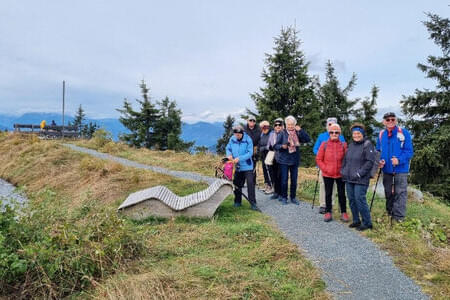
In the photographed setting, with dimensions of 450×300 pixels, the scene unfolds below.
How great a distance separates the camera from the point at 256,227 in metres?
5.04

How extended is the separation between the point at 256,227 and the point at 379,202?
3947 millimetres

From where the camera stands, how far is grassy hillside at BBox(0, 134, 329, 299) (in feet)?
10.3

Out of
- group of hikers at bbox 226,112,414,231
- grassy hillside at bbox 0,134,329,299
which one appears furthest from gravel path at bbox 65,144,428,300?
group of hikers at bbox 226,112,414,231

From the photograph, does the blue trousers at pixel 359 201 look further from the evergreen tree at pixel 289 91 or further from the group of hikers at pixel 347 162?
the evergreen tree at pixel 289 91

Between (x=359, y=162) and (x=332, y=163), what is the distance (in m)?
0.58

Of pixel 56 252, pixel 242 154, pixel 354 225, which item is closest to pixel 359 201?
pixel 354 225

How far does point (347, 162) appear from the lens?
5227 mm

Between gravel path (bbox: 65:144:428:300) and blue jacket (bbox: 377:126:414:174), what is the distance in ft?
4.32

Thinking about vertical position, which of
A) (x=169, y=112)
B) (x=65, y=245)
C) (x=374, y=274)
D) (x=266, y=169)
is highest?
(x=169, y=112)

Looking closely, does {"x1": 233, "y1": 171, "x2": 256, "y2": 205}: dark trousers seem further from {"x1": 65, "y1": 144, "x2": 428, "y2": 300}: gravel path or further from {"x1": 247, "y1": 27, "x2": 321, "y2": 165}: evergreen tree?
{"x1": 247, "y1": 27, "x2": 321, "y2": 165}: evergreen tree

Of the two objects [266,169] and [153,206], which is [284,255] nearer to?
[153,206]

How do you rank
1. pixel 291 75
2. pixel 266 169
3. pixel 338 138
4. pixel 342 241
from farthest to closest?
1. pixel 291 75
2. pixel 266 169
3. pixel 338 138
4. pixel 342 241

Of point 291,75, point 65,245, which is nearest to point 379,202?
point 65,245

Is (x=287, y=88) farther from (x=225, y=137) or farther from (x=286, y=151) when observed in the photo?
(x=225, y=137)
